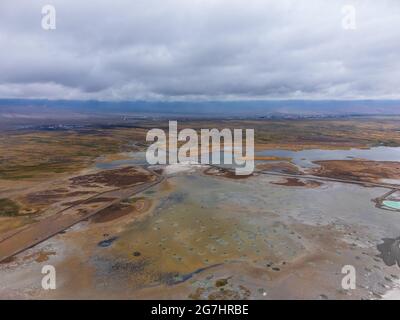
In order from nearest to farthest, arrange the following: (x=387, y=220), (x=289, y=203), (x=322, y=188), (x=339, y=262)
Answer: (x=339, y=262), (x=387, y=220), (x=289, y=203), (x=322, y=188)

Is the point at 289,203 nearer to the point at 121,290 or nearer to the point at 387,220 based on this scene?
the point at 387,220

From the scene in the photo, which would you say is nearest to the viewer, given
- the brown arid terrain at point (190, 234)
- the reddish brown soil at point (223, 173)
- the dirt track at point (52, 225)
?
the brown arid terrain at point (190, 234)

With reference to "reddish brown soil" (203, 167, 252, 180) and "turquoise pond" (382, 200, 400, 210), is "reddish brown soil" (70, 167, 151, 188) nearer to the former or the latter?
"reddish brown soil" (203, 167, 252, 180)

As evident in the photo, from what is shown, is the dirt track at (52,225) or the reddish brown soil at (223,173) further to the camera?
the reddish brown soil at (223,173)

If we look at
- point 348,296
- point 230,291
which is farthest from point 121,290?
point 348,296

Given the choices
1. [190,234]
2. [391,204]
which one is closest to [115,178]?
[190,234]

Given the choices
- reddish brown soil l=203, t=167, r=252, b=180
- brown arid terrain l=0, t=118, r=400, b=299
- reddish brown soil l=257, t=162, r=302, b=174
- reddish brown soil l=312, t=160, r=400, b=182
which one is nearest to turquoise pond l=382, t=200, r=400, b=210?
brown arid terrain l=0, t=118, r=400, b=299

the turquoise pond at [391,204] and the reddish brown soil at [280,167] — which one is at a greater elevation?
the reddish brown soil at [280,167]

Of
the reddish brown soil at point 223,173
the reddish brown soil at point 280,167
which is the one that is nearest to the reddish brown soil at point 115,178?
the reddish brown soil at point 223,173

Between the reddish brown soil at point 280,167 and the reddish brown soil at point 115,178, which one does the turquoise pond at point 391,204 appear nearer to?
the reddish brown soil at point 280,167

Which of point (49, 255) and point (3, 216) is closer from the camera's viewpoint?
point (49, 255)

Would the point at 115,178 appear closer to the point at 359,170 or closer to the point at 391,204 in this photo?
the point at 391,204
